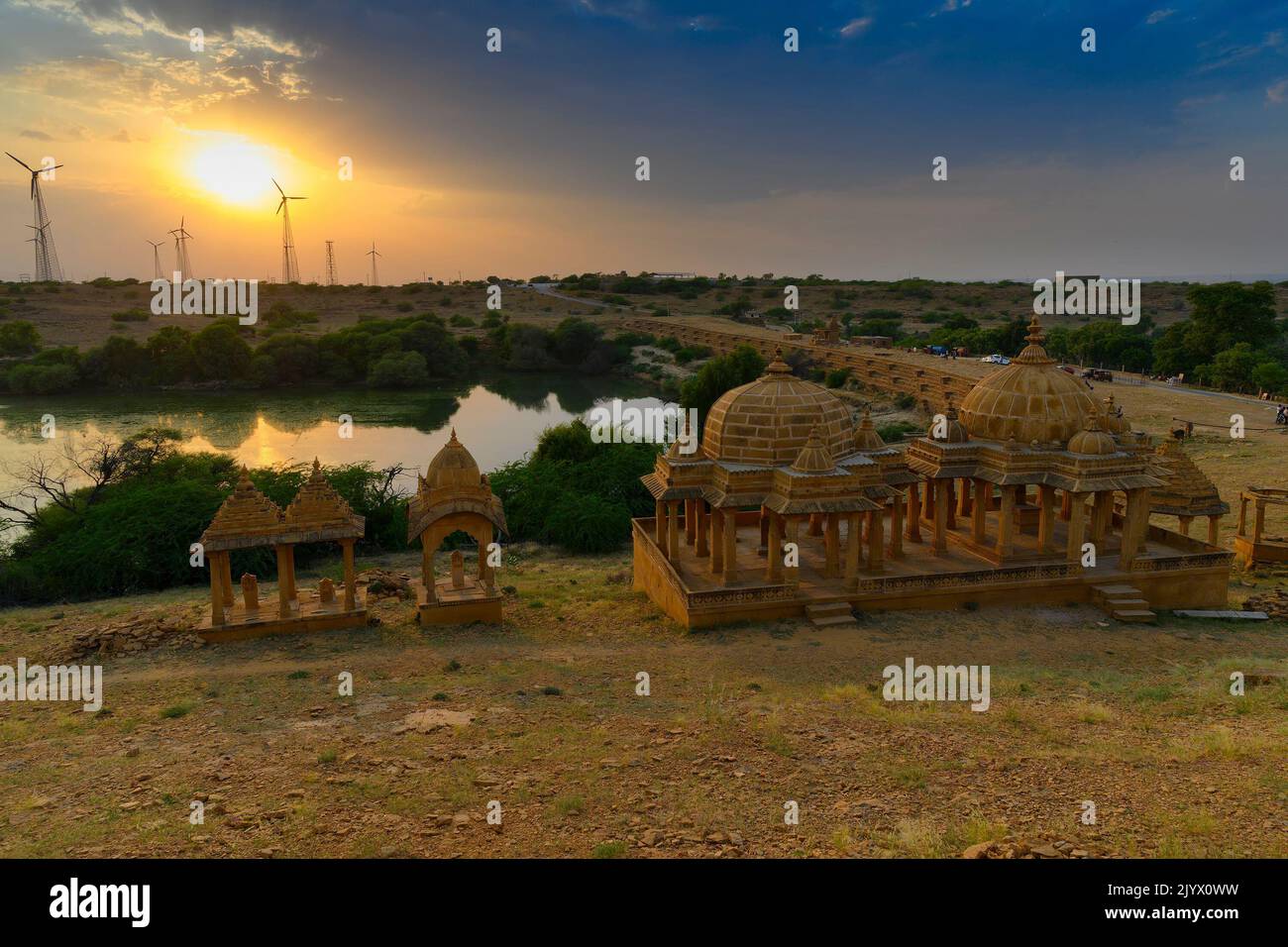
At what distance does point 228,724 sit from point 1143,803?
12794 mm

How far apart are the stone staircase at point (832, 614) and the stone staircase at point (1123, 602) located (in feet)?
19.8

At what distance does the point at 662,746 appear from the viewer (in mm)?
11648

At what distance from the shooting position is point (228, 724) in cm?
1295

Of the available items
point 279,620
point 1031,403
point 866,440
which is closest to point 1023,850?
point 866,440

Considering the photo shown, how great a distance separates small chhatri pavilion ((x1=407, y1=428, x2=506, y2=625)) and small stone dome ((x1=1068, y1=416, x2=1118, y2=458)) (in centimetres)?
1371

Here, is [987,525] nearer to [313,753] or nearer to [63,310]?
[313,753]

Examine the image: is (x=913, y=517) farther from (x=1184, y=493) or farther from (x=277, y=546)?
(x=277, y=546)

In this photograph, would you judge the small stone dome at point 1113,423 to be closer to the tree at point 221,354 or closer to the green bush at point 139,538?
the green bush at point 139,538

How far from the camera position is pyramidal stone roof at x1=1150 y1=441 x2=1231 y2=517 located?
21.8m

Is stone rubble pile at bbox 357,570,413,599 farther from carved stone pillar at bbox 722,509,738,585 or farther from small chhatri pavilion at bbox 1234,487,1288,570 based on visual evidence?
small chhatri pavilion at bbox 1234,487,1288,570

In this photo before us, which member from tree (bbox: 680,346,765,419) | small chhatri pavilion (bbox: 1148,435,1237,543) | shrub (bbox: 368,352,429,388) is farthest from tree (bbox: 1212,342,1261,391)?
shrub (bbox: 368,352,429,388)

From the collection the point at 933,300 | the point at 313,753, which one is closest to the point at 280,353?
the point at 313,753

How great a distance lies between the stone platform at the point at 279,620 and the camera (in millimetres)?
17438

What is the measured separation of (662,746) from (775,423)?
9490 millimetres
